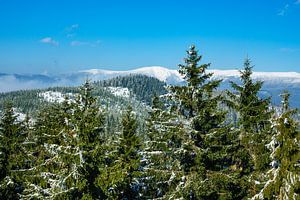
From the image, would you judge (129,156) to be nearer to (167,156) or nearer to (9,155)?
(9,155)

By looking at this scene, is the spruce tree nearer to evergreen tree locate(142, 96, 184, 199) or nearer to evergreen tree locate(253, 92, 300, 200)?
evergreen tree locate(142, 96, 184, 199)

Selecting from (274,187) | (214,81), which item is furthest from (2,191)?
(274,187)

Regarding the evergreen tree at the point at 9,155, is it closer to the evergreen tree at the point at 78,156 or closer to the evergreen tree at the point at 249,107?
the evergreen tree at the point at 78,156

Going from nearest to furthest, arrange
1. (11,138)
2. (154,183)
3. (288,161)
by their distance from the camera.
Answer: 1. (288,161)
2. (154,183)
3. (11,138)

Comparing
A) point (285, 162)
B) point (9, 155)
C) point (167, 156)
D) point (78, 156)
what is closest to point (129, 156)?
A: point (9, 155)

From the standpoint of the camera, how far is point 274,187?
14.4 m

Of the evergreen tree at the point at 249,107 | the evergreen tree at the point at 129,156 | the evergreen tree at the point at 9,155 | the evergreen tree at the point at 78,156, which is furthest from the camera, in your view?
the evergreen tree at the point at 129,156

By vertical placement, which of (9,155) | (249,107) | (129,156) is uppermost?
(249,107)

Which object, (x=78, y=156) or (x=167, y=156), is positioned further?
(x=167, y=156)

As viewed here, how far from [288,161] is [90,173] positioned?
32.3ft

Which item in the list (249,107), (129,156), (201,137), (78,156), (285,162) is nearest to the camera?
(285,162)

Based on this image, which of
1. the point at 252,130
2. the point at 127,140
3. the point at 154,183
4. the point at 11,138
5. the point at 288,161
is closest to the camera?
the point at 288,161

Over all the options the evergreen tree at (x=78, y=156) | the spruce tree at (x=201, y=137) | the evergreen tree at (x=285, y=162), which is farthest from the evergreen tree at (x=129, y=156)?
the evergreen tree at (x=285, y=162)

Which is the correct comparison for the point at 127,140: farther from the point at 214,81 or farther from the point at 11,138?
the point at 214,81
